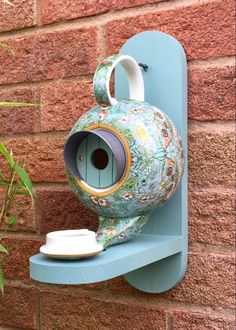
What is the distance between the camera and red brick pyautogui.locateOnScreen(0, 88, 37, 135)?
1.12m

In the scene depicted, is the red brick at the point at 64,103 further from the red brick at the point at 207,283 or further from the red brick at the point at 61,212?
the red brick at the point at 207,283

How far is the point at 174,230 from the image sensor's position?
93cm

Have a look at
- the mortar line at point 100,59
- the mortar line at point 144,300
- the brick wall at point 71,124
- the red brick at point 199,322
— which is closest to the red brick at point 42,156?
the brick wall at point 71,124

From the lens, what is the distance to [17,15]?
1142 millimetres

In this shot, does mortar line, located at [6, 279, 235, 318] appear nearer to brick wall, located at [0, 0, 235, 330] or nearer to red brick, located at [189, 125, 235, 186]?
brick wall, located at [0, 0, 235, 330]

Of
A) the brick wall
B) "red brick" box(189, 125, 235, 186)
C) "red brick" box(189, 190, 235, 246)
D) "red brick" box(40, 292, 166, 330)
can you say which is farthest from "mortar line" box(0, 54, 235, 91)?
"red brick" box(40, 292, 166, 330)

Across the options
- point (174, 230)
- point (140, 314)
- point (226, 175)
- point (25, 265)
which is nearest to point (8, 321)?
point (25, 265)

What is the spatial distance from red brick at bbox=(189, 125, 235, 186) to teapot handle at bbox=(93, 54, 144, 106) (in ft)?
0.42

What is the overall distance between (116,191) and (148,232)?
18cm

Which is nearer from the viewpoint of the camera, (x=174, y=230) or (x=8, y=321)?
(x=174, y=230)

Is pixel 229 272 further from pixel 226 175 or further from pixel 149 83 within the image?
pixel 149 83

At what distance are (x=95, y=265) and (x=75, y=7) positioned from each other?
1.84 ft

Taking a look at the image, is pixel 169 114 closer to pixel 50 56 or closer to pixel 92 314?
pixel 50 56

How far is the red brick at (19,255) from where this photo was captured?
1.12 m
